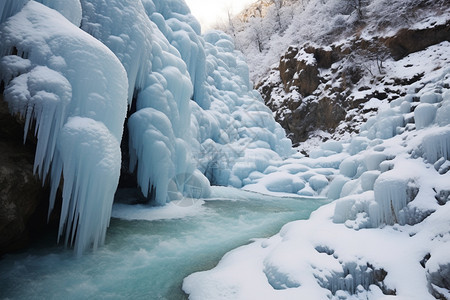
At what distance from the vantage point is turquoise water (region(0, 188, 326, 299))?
3.52 metres

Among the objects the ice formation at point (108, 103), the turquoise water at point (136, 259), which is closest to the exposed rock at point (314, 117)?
the ice formation at point (108, 103)

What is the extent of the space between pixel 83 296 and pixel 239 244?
9.98 feet

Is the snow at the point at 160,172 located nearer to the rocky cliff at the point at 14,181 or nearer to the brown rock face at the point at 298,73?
the rocky cliff at the point at 14,181

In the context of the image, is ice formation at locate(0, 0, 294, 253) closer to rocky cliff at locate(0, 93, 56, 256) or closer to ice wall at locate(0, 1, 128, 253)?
ice wall at locate(0, 1, 128, 253)

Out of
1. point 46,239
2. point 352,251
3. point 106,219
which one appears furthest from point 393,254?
point 46,239

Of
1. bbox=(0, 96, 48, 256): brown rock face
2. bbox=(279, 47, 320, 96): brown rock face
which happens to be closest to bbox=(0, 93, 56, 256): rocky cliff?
bbox=(0, 96, 48, 256): brown rock face

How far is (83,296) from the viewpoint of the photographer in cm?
339

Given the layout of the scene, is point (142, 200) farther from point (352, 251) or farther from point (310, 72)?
point (310, 72)

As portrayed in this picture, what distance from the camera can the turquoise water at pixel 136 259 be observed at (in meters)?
3.52

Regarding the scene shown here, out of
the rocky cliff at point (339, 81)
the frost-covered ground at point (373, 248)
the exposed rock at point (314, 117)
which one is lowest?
the frost-covered ground at point (373, 248)

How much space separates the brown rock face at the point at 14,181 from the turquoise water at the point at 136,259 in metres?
0.63

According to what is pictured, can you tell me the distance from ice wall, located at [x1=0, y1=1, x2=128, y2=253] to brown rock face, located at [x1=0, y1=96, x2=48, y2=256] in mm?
268

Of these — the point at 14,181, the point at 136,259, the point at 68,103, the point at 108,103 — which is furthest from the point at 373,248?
the point at 14,181

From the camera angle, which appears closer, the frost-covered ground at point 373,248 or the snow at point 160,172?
the frost-covered ground at point 373,248
